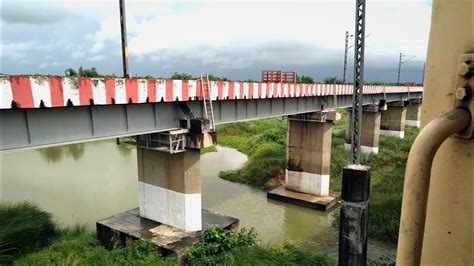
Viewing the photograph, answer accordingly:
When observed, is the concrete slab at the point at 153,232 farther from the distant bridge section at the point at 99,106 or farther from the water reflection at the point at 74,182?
the distant bridge section at the point at 99,106

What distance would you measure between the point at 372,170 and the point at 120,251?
20.1m

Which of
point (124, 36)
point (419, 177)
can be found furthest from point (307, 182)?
point (419, 177)

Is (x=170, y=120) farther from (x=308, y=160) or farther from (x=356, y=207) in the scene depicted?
(x=308, y=160)

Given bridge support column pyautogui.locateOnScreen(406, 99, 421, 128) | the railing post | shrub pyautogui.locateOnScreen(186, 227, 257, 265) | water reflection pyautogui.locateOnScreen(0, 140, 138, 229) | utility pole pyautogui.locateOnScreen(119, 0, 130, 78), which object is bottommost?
water reflection pyautogui.locateOnScreen(0, 140, 138, 229)

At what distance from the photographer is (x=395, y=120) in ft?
117

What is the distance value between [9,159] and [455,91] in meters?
35.2

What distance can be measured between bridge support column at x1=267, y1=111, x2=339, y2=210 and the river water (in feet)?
3.46

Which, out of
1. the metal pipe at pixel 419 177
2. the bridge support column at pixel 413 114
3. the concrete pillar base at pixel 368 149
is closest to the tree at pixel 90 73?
the metal pipe at pixel 419 177

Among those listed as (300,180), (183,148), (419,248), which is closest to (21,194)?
(183,148)

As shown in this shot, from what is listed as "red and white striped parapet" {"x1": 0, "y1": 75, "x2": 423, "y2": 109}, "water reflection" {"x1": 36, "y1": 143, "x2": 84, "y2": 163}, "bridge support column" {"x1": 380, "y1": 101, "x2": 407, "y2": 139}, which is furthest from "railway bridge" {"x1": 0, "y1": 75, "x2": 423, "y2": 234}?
"water reflection" {"x1": 36, "y1": 143, "x2": 84, "y2": 163}

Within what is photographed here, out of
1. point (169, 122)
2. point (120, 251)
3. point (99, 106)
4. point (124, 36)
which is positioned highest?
point (124, 36)

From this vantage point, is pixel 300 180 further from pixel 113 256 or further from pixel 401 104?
pixel 401 104

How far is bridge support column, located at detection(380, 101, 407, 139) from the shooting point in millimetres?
35219

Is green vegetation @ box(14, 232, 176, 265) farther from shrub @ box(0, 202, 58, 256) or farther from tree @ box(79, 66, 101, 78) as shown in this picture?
tree @ box(79, 66, 101, 78)
